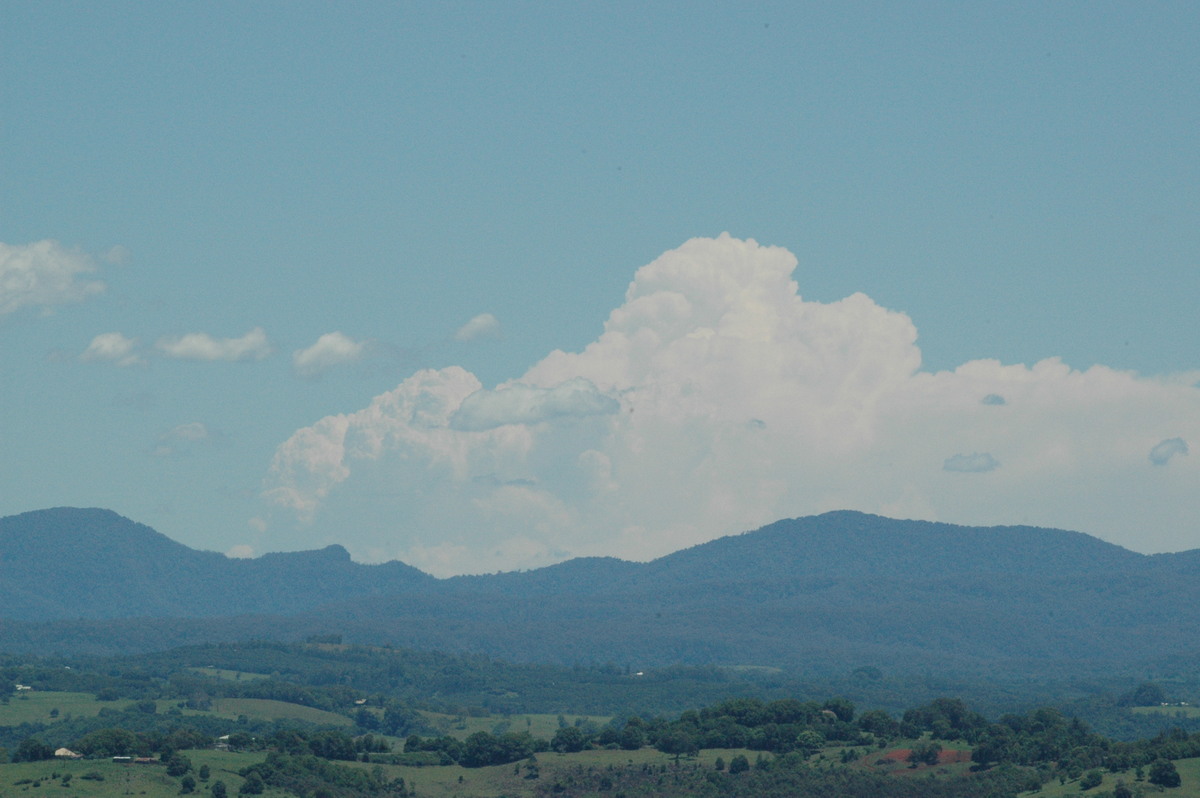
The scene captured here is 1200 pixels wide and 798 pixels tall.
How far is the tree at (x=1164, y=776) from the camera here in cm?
16612

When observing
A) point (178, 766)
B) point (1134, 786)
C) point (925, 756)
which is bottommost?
point (1134, 786)

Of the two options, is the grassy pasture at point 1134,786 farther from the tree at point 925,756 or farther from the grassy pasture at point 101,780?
the grassy pasture at point 101,780

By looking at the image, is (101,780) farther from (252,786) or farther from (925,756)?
(925,756)

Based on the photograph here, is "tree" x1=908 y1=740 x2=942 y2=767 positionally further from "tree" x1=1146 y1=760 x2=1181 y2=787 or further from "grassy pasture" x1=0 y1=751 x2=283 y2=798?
"grassy pasture" x1=0 y1=751 x2=283 y2=798

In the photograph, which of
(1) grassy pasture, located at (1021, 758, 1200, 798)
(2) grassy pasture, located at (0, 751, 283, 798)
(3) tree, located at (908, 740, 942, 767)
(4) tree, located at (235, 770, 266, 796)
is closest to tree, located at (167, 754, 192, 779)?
(2) grassy pasture, located at (0, 751, 283, 798)

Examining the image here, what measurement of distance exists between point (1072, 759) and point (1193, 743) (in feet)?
41.7

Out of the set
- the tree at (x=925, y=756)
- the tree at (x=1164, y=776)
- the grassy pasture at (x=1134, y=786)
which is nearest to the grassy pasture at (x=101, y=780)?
the tree at (x=925, y=756)

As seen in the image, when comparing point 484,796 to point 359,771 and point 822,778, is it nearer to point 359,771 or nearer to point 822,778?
point 359,771

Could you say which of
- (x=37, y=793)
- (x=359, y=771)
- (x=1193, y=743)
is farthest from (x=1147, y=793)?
(x=37, y=793)

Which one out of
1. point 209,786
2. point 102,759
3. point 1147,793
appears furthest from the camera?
point 102,759

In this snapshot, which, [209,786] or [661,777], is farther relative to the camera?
[661,777]

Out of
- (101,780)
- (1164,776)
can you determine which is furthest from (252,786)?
(1164,776)

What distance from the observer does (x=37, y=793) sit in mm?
169250

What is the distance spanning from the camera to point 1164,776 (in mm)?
166625
